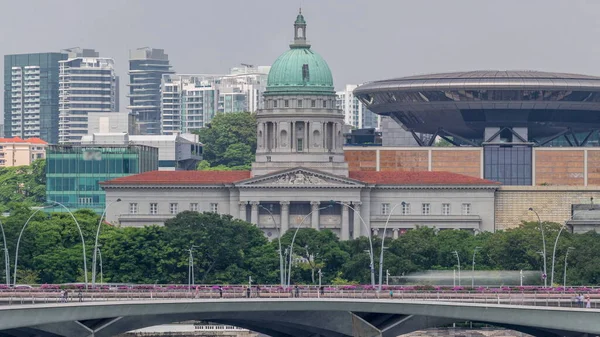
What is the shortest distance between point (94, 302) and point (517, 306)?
25327 mm

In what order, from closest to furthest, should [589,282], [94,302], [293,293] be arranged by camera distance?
[94,302], [293,293], [589,282]

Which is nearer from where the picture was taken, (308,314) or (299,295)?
(308,314)

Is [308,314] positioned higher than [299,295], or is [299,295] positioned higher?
[299,295]

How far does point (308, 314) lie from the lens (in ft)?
503

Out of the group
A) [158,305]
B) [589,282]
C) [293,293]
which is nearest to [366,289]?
[293,293]

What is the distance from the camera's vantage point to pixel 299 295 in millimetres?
154625

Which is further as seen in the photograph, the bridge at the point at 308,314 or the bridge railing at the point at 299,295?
the bridge railing at the point at 299,295

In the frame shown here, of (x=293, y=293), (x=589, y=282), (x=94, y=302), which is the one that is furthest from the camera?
(x=589, y=282)

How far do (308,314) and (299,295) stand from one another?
1873 mm

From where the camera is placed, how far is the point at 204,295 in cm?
15338

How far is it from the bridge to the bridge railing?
1.29 ft

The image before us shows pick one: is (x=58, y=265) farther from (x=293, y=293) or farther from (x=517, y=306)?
(x=517, y=306)

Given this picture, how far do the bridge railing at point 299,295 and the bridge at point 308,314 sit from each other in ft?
1.29

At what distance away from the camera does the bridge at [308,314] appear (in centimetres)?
14138
